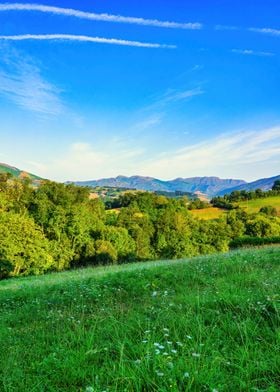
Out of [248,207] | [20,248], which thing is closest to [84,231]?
[20,248]

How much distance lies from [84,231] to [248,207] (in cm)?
7217

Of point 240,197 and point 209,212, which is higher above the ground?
point 240,197

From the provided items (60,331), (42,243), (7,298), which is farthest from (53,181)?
(60,331)

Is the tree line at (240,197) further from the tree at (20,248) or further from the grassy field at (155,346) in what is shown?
the grassy field at (155,346)

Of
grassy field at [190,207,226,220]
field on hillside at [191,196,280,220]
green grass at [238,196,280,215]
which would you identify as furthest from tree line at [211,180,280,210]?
grassy field at [190,207,226,220]

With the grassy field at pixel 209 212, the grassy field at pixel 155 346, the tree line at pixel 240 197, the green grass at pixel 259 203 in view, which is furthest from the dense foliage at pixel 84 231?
the grassy field at pixel 155 346

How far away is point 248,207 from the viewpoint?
395ft

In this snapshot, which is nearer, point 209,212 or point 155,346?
point 155,346

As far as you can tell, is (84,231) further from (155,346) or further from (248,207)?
(248,207)

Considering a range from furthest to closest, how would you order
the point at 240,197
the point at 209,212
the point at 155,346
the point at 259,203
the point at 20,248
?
1. the point at 240,197
2. the point at 259,203
3. the point at 209,212
4. the point at 20,248
5. the point at 155,346

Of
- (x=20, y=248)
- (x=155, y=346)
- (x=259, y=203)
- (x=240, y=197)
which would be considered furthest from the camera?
(x=240, y=197)

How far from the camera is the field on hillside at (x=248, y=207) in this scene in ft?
376

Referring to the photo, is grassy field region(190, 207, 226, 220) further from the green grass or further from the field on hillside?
the green grass

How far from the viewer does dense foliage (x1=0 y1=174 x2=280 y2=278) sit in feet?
158
